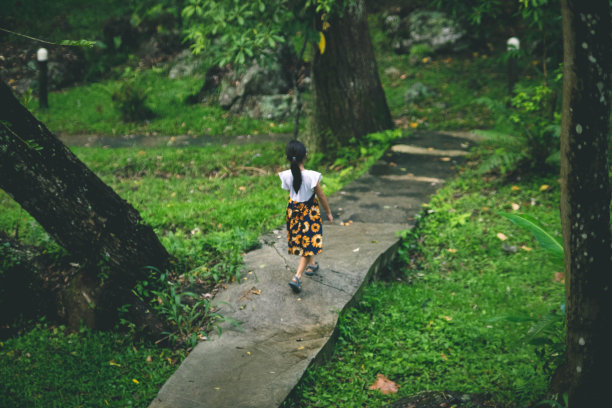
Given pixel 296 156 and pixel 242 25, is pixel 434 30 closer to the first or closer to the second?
pixel 242 25

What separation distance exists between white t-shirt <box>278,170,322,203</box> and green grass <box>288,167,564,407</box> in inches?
44.7

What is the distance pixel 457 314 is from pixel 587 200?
2357 mm

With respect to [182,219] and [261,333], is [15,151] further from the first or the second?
[182,219]

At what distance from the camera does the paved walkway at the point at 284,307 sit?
11.4ft

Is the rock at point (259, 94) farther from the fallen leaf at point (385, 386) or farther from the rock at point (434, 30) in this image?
the fallen leaf at point (385, 386)

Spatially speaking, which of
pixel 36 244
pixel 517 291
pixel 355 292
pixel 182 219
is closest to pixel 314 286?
pixel 355 292

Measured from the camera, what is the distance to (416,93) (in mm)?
11945


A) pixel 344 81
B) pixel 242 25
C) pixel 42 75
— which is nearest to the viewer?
pixel 242 25

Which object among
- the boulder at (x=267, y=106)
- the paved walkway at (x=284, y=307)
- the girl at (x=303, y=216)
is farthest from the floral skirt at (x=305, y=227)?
the boulder at (x=267, y=106)

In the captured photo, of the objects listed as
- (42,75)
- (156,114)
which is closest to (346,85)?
(156,114)

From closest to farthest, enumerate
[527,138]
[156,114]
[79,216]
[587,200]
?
[587,200] → [79,216] → [527,138] → [156,114]

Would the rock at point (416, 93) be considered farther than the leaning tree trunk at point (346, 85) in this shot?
Yes

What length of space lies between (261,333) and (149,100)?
10.2 metres

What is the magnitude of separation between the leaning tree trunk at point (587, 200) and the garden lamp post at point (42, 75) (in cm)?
1306
